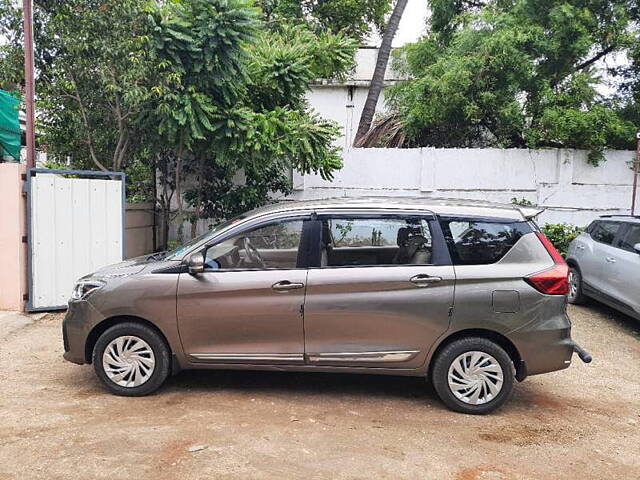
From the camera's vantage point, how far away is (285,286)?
4703mm

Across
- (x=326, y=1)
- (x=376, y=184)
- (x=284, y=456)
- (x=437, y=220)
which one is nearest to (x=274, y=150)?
(x=376, y=184)

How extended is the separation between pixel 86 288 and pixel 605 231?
718cm

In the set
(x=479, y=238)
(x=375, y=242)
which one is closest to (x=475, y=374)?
(x=479, y=238)

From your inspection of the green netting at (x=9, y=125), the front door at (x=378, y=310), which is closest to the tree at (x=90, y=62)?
the green netting at (x=9, y=125)

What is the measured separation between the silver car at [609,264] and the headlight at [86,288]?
6.35m

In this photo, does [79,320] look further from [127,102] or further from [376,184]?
[376,184]

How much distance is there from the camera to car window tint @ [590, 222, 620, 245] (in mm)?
8094

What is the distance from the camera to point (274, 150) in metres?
8.59

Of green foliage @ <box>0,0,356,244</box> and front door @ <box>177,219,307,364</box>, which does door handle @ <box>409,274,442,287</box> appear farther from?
green foliage @ <box>0,0,356,244</box>

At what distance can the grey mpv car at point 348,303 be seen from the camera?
15.2 ft

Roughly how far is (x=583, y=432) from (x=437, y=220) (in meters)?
2.05

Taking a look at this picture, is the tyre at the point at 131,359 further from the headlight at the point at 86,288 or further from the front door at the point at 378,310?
the front door at the point at 378,310

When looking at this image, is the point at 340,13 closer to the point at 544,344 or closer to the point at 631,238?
the point at 631,238

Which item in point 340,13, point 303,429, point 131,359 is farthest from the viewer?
point 340,13
